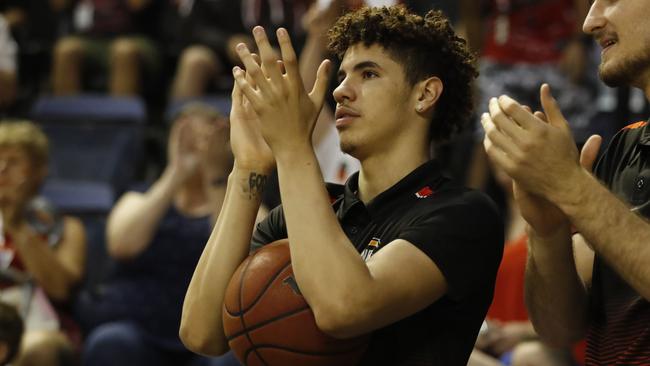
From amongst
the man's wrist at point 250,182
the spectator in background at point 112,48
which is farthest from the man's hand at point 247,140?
the spectator in background at point 112,48

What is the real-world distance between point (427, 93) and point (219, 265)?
2.36 ft

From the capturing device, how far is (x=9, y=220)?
16.5ft

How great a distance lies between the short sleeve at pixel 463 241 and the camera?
2.49 metres

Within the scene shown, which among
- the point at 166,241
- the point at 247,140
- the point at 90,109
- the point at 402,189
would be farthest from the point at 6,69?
the point at 402,189

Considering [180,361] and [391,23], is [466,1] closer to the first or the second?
[180,361]

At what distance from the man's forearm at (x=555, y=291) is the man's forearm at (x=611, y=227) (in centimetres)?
29

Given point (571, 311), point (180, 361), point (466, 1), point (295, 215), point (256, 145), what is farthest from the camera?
point (466, 1)

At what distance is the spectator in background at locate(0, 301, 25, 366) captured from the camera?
4113 millimetres

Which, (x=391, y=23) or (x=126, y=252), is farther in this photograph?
(x=126, y=252)

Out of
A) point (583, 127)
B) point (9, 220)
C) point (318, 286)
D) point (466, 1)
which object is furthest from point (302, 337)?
point (466, 1)

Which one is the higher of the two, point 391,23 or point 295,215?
point 391,23

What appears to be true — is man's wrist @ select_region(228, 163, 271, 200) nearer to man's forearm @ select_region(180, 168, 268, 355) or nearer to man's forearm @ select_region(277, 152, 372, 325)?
man's forearm @ select_region(180, 168, 268, 355)

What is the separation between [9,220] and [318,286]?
3.09m

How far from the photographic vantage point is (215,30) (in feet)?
25.4
